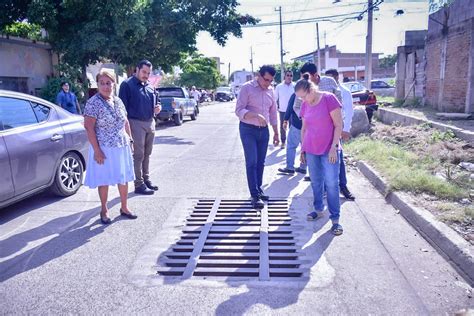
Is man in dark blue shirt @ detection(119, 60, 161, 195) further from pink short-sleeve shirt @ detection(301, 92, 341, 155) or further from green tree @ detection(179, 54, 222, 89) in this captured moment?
green tree @ detection(179, 54, 222, 89)

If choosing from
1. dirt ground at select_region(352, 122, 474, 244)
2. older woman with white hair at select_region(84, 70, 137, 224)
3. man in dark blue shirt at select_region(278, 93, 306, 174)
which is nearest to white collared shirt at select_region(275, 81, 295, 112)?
man in dark blue shirt at select_region(278, 93, 306, 174)

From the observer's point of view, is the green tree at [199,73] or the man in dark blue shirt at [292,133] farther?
the green tree at [199,73]

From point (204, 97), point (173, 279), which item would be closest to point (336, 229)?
point (173, 279)

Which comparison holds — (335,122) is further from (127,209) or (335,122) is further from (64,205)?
(64,205)

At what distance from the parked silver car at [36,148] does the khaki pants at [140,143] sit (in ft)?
2.97

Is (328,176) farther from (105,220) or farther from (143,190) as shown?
(143,190)

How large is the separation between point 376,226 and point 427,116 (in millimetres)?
8878

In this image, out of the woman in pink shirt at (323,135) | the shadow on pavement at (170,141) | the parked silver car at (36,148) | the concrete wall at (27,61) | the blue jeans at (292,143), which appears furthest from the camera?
the concrete wall at (27,61)

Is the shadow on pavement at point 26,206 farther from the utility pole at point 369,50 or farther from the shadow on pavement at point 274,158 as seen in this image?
the utility pole at point 369,50

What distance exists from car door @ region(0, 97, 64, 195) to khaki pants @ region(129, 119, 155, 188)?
1.01 m

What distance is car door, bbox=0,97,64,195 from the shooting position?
15.5 ft

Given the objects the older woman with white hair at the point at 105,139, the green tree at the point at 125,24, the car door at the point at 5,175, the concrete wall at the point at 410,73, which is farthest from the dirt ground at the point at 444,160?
the green tree at the point at 125,24

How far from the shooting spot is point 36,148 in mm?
5043

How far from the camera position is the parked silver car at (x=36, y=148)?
4648mm
